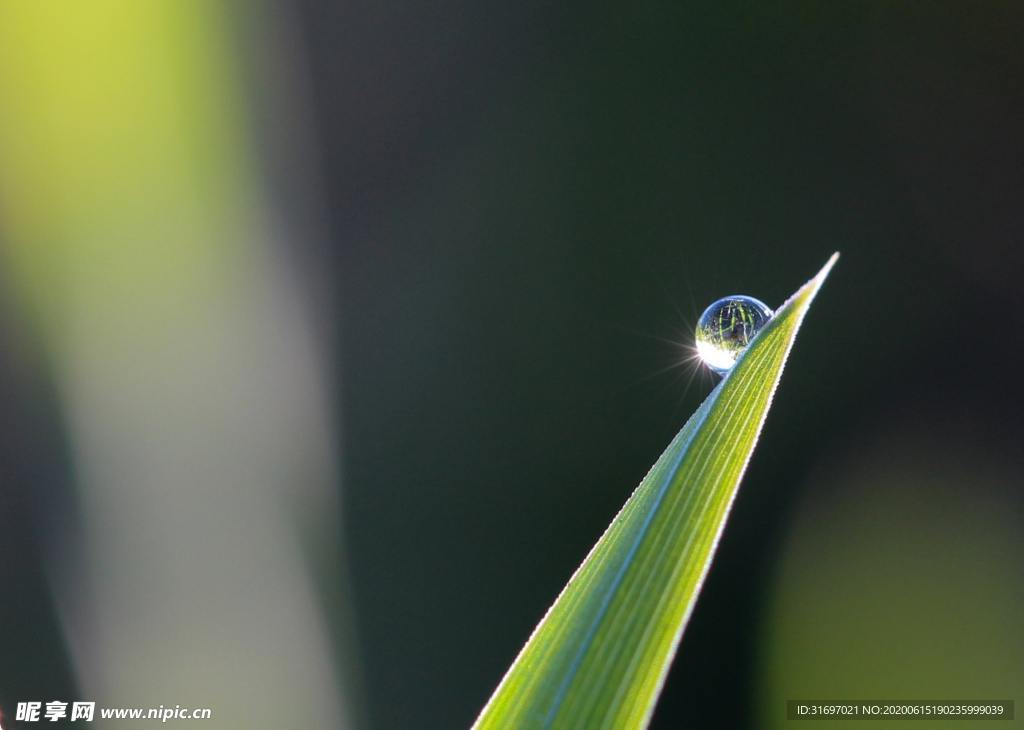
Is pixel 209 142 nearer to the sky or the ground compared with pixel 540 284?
nearer to the sky

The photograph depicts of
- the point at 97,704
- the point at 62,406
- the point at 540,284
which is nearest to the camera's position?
the point at 97,704

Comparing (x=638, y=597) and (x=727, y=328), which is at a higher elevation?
(x=727, y=328)

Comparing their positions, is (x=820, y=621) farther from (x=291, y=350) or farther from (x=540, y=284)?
(x=291, y=350)

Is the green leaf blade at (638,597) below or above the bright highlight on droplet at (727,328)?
below

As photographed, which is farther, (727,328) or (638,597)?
(727,328)

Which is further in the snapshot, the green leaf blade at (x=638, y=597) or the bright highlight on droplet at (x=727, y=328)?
the bright highlight on droplet at (x=727, y=328)

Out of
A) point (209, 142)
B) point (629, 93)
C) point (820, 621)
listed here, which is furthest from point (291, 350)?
point (820, 621)
